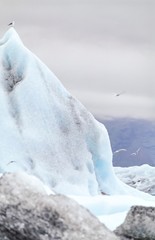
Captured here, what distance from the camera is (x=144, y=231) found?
9.80 feet

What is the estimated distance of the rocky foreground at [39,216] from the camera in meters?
2.50

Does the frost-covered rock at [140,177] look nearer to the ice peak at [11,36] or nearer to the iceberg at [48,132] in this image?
the iceberg at [48,132]

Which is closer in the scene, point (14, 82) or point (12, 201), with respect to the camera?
point (12, 201)

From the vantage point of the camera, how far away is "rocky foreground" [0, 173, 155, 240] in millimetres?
2498

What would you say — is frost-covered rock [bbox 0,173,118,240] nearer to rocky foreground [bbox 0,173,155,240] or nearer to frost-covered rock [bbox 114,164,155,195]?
rocky foreground [bbox 0,173,155,240]

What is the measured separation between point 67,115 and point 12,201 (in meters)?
6.27

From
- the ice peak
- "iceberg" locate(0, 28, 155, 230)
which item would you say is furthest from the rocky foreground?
the ice peak

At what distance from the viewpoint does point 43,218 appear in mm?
2521

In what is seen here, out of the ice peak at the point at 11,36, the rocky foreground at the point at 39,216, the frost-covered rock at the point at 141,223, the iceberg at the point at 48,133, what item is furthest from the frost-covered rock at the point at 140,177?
the rocky foreground at the point at 39,216

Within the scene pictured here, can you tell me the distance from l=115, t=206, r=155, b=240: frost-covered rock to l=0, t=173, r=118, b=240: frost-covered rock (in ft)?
1.46

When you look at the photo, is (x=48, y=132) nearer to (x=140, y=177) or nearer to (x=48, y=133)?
(x=48, y=133)

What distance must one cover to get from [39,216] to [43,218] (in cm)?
2

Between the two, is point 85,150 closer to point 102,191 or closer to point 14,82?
point 102,191

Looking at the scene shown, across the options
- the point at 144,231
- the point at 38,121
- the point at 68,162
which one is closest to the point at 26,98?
the point at 38,121
